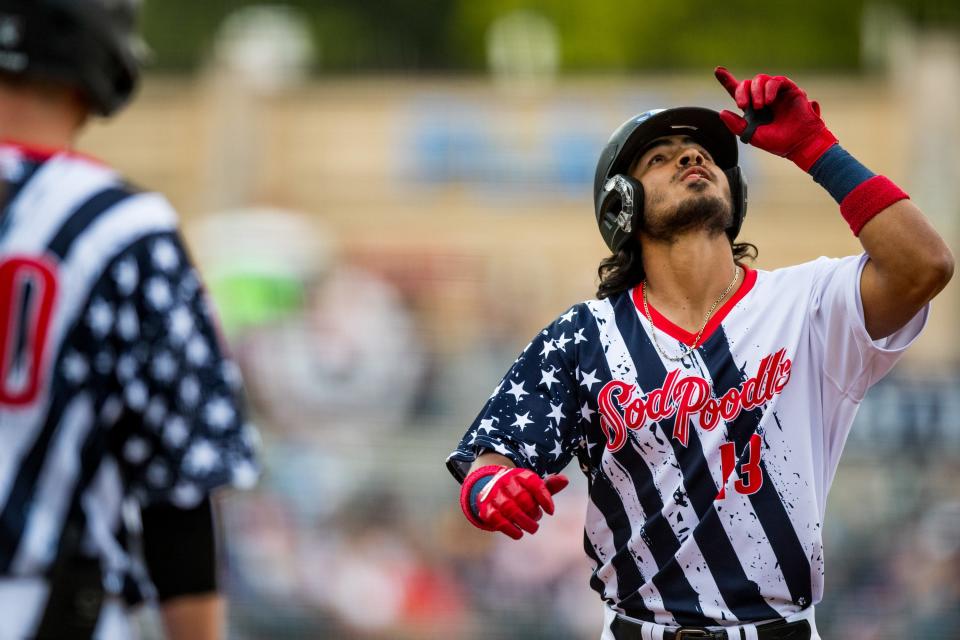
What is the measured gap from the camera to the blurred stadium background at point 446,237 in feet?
34.8

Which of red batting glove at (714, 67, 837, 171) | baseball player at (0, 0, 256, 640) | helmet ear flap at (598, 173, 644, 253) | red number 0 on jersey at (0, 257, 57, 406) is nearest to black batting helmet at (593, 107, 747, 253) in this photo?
helmet ear flap at (598, 173, 644, 253)

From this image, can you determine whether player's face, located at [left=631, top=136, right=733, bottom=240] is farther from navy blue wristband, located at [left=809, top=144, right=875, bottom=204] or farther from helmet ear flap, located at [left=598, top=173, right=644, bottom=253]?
navy blue wristband, located at [left=809, top=144, right=875, bottom=204]

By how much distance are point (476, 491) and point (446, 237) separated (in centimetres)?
2004

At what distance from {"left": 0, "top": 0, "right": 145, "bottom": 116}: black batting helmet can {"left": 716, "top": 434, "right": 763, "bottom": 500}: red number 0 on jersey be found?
1825mm

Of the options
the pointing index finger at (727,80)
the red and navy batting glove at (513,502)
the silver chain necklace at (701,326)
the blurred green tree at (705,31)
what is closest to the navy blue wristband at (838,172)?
the pointing index finger at (727,80)

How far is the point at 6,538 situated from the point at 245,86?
2338 cm

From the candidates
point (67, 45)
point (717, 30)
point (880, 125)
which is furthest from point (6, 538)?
point (717, 30)

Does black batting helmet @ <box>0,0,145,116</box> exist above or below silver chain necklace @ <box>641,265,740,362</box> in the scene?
above

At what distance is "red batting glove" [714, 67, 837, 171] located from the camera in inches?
134

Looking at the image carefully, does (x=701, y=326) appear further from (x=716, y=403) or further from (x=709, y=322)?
(x=716, y=403)

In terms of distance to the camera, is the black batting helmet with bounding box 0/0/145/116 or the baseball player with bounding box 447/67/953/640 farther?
the baseball player with bounding box 447/67/953/640

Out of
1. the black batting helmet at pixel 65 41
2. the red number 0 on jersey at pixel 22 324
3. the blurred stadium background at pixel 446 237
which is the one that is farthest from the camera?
the blurred stadium background at pixel 446 237

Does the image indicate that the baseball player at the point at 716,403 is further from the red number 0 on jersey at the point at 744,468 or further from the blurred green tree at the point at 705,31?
the blurred green tree at the point at 705,31

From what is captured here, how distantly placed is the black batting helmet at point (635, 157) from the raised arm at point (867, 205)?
0.90ft
